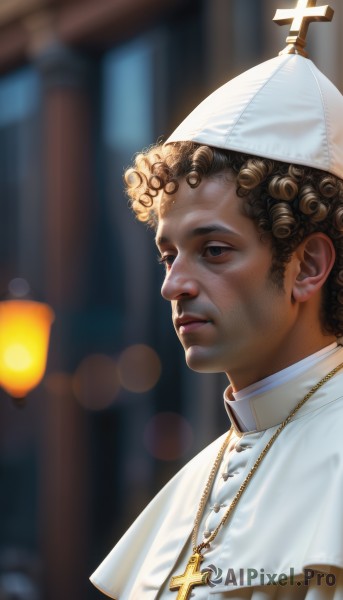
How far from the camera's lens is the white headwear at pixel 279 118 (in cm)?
279

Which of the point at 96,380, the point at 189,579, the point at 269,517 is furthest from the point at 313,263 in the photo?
the point at 96,380

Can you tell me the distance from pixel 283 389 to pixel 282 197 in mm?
475

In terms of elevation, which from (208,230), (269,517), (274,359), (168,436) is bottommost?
(168,436)

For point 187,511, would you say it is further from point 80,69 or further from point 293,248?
point 80,69

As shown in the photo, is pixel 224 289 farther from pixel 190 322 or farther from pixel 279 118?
pixel 279 118

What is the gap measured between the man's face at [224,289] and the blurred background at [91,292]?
730 centimetres

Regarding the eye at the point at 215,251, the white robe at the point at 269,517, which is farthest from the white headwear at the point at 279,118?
the white robe at the point at 269,517

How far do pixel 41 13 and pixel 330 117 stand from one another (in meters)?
9.54

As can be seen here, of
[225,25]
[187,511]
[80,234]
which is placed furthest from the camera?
[80,234]

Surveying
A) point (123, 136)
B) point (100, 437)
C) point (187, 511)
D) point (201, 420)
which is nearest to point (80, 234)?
point (123, 136)

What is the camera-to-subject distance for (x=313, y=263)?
2.82 metres

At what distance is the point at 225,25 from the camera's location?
9203 mm

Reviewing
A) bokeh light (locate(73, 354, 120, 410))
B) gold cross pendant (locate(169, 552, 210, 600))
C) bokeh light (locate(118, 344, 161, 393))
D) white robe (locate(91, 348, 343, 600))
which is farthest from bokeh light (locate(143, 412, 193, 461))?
gold cross pendant (locate(169, 552, 210, 600))

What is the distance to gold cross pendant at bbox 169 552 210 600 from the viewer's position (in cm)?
275
